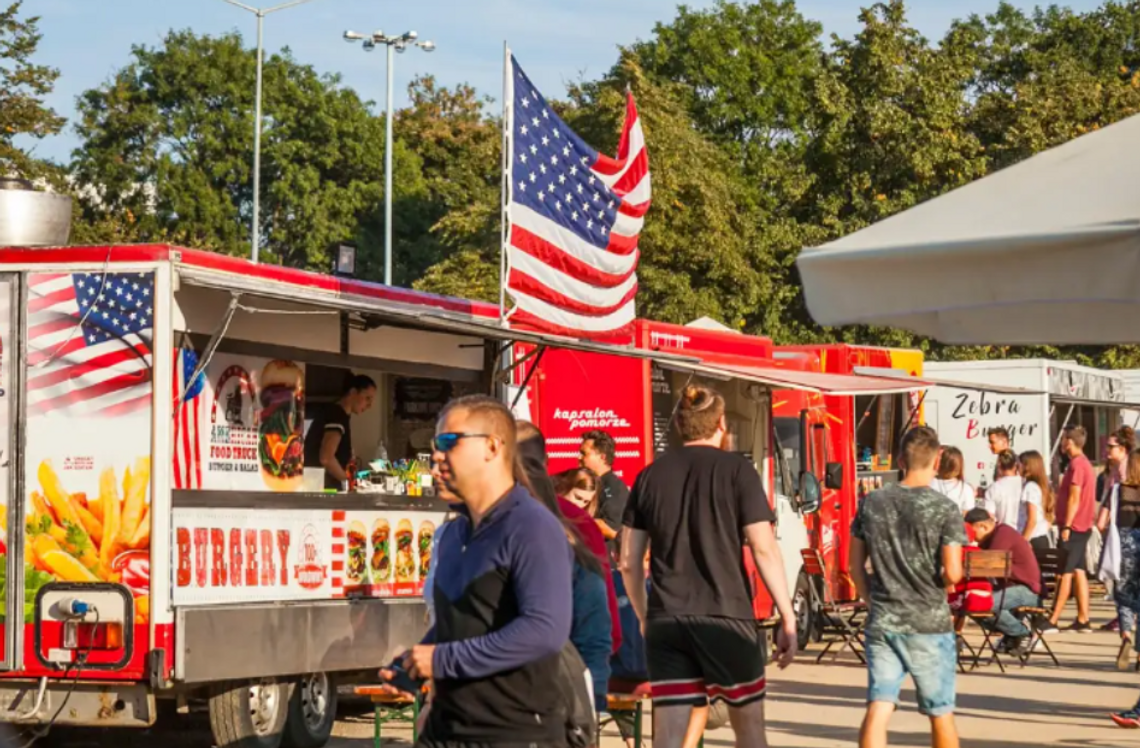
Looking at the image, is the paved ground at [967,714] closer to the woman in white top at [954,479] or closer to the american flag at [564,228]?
the woman in white top at [954,479]

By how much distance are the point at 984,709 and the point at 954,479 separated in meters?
4.31

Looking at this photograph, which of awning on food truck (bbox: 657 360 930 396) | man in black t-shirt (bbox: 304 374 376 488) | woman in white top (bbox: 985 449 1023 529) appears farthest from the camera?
woman in white top (bbox: 985 449 1023 529)

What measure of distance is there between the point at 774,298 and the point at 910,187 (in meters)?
3.98

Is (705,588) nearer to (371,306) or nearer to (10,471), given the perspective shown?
(371,306)

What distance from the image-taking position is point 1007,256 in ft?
18.2

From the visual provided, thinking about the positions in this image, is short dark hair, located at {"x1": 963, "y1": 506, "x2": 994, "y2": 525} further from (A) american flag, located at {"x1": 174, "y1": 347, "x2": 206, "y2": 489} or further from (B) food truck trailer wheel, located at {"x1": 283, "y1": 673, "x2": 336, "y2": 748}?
(A) american flag, located at {"x1": 174, "y1": 347, "x2": 206, "y2": 489}

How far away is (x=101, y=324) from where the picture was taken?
9750mm

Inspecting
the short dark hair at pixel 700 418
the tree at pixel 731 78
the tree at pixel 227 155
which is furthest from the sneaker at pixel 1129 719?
the tree at pixel 227 155

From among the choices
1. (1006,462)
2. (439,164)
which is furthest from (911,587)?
(439,164)

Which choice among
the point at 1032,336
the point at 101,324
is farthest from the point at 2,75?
the point at 1032,336

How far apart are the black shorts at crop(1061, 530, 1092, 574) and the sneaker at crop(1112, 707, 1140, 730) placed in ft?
20.6

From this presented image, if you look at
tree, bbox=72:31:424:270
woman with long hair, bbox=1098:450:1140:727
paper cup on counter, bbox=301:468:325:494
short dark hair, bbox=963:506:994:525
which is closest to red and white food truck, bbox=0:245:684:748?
paper cup on counter, bbox=301:468:325:494

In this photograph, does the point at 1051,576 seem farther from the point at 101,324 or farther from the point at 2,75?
the point at 2,75

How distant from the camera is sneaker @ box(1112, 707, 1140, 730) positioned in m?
11.7
